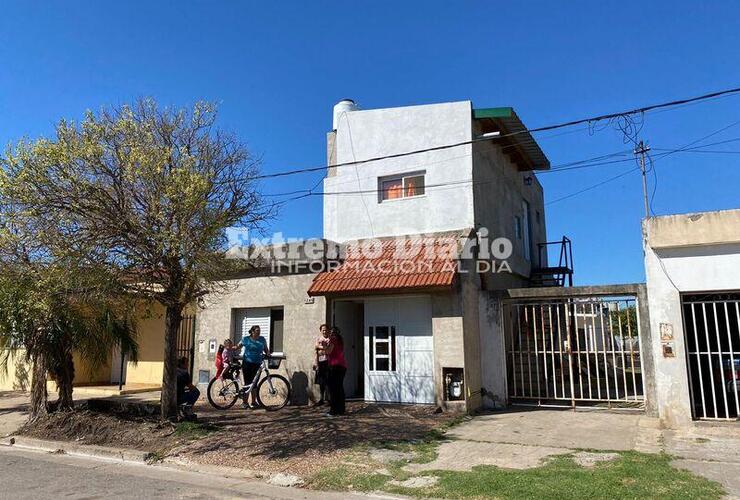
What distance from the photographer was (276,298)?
1230 centimetres

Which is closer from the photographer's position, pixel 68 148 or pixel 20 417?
pixel 68 148

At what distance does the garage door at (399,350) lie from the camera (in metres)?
11.1

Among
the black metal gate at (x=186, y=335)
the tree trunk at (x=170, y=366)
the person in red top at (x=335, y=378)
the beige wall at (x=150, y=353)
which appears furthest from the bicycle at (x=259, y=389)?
the beige wall at (x=150, y=353)

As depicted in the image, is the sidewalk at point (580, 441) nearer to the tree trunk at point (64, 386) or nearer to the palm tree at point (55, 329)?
the palm tree at point (55, 329)

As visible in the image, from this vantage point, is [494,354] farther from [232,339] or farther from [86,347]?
[86,347]

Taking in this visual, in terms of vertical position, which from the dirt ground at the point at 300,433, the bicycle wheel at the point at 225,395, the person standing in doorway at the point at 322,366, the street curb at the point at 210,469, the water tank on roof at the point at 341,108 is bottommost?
the street curb at the point at 210,469

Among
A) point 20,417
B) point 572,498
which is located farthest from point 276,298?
point 572,498

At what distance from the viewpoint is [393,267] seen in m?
11.4

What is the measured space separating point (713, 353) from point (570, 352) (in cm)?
263

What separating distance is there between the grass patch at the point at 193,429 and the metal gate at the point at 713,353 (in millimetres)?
8390

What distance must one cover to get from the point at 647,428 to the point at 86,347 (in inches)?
401

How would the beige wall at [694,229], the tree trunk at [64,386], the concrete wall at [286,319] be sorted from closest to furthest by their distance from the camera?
the beige wall at [694,229] → the tree trunk at [64,386] → the concrete wall at [286,319]

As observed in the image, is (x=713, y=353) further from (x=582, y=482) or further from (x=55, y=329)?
(x=55, y=329)

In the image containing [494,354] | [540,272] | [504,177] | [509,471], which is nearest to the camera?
[509,471]
